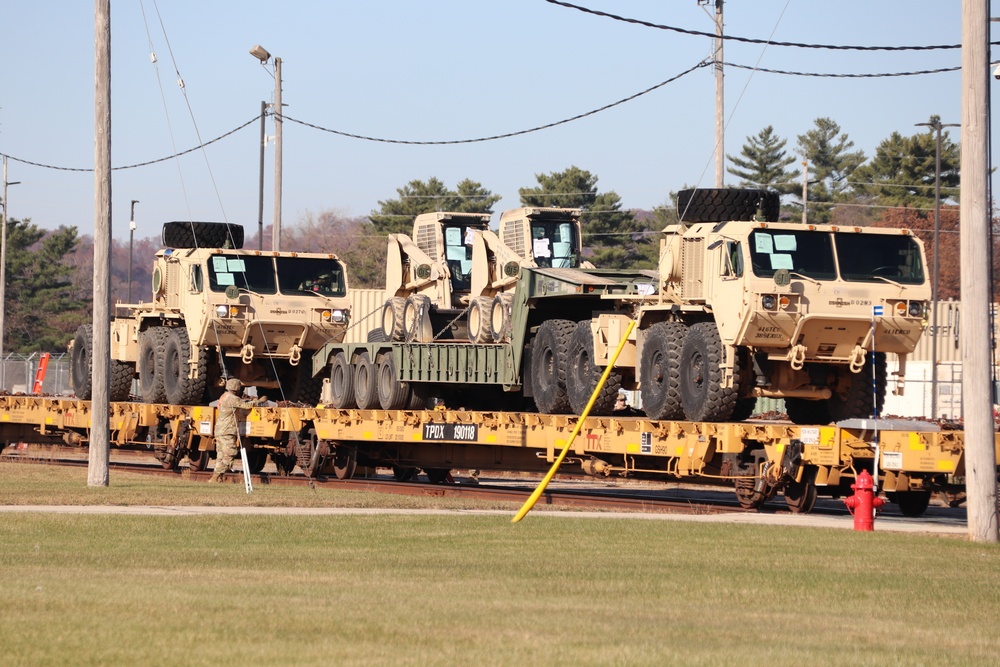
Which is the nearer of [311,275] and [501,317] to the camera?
[501,317]

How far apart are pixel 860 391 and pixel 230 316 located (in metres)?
11.5

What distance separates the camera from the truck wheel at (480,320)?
79.2ft

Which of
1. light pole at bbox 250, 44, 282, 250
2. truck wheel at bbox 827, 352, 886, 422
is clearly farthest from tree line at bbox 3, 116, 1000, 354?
truck wheel at bbox 827, 352, 886, 422

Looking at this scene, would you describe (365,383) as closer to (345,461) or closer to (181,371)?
(345,461)

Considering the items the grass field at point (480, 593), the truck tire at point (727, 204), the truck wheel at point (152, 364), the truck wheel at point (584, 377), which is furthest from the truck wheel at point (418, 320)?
the grass field at point (480, 593)

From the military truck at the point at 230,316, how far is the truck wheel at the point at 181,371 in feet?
0.06

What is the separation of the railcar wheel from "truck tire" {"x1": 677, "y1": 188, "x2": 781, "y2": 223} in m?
7.77

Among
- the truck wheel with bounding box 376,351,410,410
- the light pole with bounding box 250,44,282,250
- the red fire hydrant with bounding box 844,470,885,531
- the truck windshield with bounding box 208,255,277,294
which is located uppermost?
the light pole with bounding box 250,44,282,250

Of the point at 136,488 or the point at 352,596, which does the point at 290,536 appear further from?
the point at 136,488

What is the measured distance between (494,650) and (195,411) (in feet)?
61.0

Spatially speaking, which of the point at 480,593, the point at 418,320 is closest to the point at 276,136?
the point at 418,320

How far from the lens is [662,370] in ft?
64.7

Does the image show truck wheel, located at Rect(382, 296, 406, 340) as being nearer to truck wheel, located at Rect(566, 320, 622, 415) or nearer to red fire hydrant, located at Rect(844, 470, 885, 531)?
truck wheel, located at Rect(566, 320, 622, 415)

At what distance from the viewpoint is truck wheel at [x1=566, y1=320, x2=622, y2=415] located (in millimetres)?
21062
